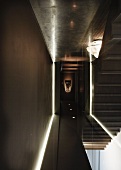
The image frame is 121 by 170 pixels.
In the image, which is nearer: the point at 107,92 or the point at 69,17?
the point at 69,17

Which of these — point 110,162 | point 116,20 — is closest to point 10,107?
point 116,20

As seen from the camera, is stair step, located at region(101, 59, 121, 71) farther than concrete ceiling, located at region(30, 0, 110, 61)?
Yes

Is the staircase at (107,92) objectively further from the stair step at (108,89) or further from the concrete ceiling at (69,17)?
the concrete ceiling at (69,17)

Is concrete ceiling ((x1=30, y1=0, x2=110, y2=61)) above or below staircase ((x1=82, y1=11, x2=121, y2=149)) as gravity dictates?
above

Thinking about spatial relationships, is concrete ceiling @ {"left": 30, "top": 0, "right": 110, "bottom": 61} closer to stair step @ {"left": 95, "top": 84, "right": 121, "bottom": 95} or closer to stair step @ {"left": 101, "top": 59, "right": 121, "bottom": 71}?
stair step @ {"left": 101, "top": 59, "right": 121, "bottom": 71}

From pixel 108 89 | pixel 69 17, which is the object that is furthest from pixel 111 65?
pixel 108 89

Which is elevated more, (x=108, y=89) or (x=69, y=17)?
(x=69, y=17)

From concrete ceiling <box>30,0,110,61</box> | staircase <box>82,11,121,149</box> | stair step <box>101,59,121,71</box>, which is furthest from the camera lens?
stair step <box>101,59,121,71</box>

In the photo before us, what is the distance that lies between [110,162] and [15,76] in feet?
14.4

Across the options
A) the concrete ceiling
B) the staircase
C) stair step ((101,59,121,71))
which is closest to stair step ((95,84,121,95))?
the staircase

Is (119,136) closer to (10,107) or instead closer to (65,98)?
(10,107)

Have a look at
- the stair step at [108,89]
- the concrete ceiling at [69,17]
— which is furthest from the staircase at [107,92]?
the concrete ceiling at [69,17]

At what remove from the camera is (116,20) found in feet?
7.48

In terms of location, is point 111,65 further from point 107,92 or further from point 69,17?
point 107,92
